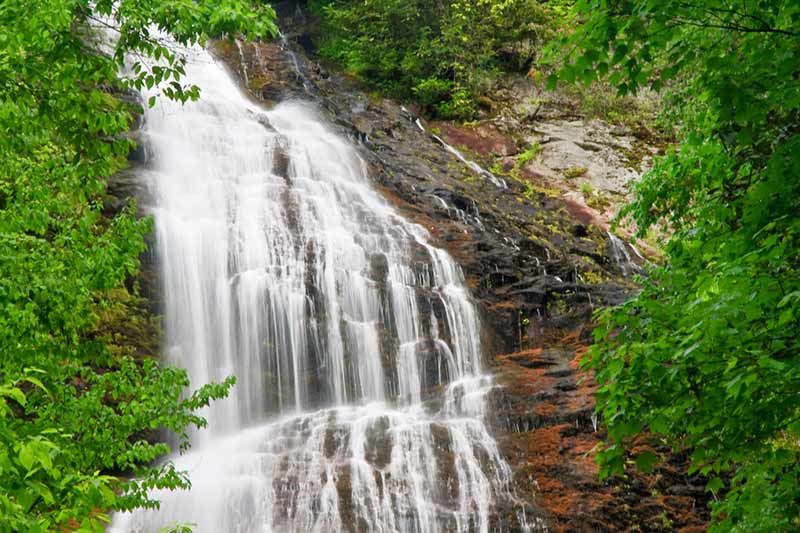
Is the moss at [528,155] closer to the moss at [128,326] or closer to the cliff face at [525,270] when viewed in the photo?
the cliff face at [525,270]

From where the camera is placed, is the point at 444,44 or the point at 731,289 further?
the point at 444,44

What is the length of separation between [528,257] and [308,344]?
595 cm

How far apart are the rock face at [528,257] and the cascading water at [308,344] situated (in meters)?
0.61

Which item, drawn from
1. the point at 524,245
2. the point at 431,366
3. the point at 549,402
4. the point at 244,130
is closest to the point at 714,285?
the point at 549,402

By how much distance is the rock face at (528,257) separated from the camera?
10859 millimetres

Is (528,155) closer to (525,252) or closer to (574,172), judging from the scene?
(574,172)

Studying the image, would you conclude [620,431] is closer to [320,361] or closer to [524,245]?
[320,361]

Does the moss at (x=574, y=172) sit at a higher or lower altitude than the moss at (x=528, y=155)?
lower

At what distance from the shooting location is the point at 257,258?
15.6 metres

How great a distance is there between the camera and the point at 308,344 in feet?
46.6

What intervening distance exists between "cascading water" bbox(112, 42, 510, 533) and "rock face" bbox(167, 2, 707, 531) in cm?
61

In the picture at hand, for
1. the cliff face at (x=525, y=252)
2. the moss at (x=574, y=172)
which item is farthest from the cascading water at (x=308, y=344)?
the moss at (x=574, y=172)

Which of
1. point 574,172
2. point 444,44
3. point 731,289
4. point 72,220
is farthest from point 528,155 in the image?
point 731,289

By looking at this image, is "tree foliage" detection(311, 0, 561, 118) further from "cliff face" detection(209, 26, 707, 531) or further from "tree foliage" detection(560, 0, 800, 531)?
"tree foliage" detection(560, 0, 800, 531)
